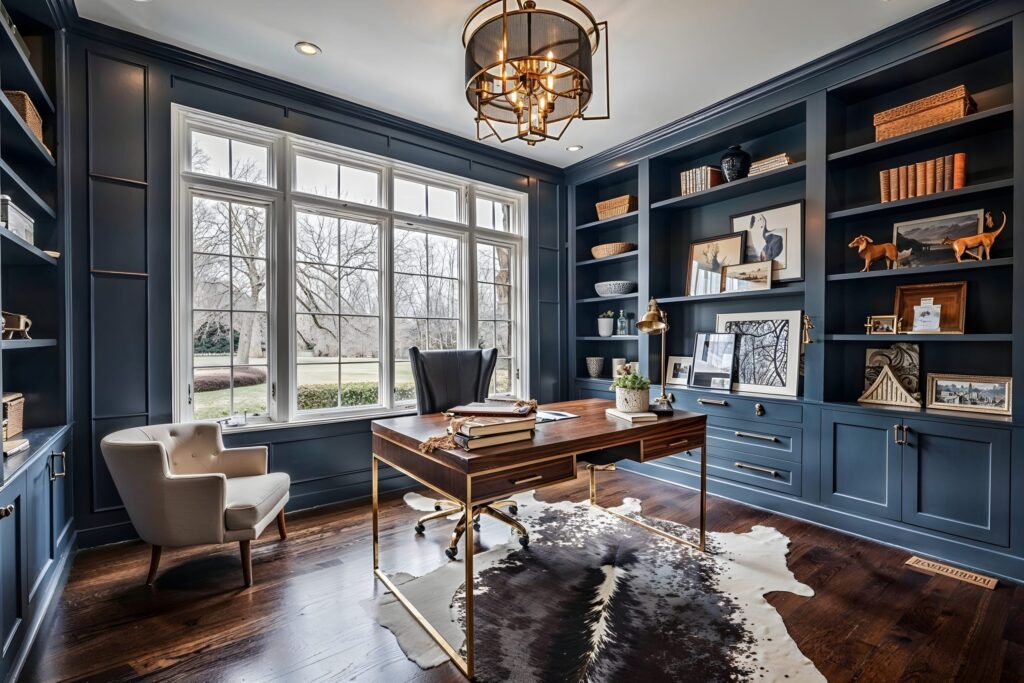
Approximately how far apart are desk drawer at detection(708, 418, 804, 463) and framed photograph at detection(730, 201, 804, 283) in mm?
1107

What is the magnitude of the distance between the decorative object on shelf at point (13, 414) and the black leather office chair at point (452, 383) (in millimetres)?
1820

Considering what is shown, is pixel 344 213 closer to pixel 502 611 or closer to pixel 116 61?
pixel 116 61

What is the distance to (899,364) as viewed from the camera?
121 inches

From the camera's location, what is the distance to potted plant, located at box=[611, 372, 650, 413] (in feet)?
8.11

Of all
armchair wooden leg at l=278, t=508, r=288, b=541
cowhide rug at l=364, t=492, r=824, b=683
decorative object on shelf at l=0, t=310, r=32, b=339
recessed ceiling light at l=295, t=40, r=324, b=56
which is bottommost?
cowhide rug at l=364, t=492, r=824, b=683

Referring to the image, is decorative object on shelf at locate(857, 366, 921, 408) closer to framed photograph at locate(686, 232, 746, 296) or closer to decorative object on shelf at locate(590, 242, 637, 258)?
framed photograph at locate(686, 232, 746, 296)

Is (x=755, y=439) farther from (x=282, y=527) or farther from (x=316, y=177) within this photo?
(x=316, y=177)

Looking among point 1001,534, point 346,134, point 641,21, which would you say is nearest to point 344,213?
point 346,134

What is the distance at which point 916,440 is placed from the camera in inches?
108

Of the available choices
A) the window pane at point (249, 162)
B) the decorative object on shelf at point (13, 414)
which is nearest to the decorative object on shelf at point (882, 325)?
the window pane at point (249, 162)

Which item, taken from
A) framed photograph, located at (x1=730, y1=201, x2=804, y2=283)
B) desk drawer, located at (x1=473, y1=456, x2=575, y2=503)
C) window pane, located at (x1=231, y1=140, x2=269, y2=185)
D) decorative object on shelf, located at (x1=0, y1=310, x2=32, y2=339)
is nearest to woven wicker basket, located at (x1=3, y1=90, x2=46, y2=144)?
decorative object on shelf, located at (x1=0, y1=310, x2=32, y2=339)

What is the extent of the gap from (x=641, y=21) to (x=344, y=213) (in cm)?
237

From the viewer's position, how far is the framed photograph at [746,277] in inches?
144

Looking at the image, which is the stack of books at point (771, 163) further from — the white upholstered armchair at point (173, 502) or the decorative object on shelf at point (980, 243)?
the white upholstered armchair at point (173, 502)
